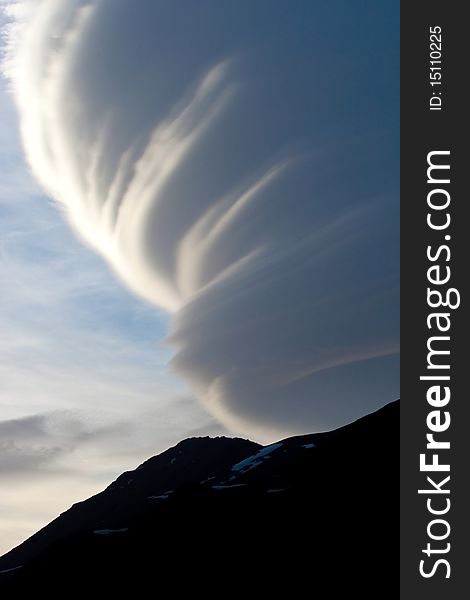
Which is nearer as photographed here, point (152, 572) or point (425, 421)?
point (425, 421)

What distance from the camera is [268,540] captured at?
126 m

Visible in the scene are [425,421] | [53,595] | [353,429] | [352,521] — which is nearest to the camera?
[425,421]

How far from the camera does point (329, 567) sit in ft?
369

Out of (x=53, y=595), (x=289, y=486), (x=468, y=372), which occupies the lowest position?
(x=53, y=595)

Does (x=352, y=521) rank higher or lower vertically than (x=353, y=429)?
lower

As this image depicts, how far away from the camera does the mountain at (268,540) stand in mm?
113188

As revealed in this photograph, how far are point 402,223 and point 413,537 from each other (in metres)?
18.4

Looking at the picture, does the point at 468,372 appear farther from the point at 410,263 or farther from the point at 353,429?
the point at 353,429

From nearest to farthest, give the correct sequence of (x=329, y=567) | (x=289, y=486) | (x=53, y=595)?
(x=329, y=567)
(x=53, y=595)
(x=289, y=486)

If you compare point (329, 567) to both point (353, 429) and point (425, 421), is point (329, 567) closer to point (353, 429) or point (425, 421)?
point (353, 429)

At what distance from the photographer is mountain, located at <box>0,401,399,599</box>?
371 feet

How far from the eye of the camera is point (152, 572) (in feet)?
424

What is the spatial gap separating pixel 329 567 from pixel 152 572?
36.1 m

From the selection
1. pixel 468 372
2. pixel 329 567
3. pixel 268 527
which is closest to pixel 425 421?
pixel 468 372
